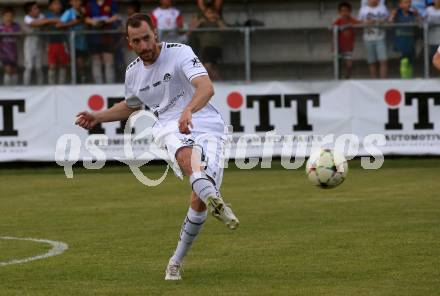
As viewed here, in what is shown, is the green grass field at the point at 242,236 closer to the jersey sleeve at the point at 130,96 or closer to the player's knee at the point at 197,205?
the player's knee at the point at 197,205

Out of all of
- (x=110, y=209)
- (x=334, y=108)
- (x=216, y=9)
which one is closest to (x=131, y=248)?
(x=110, y=209)

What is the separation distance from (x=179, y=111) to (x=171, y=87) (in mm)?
207

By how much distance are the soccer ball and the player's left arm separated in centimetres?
A: 296

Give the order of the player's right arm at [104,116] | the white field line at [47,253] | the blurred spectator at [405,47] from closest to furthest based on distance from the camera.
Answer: the player's right arm at [104,116] < the white field line at [47,253] < the blurred spectator at [405,47]

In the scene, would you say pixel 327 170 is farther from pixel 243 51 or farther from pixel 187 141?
pixel 243 51

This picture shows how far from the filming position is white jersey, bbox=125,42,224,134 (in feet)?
30.5

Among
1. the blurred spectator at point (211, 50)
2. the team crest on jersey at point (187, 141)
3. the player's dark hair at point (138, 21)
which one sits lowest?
the blurred spectator at point (211, 50)

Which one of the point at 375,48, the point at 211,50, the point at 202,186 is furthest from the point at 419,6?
the point at 202,186

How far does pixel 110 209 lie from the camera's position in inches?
607

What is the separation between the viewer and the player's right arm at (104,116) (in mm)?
9516

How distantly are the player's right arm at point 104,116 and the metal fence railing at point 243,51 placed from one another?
12066 mm

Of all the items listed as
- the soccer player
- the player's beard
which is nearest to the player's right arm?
the soccer player

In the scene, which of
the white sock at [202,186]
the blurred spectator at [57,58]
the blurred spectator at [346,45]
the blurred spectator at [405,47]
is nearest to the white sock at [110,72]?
the blurred spectator at [57,58]

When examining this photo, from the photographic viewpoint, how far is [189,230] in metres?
9.20
